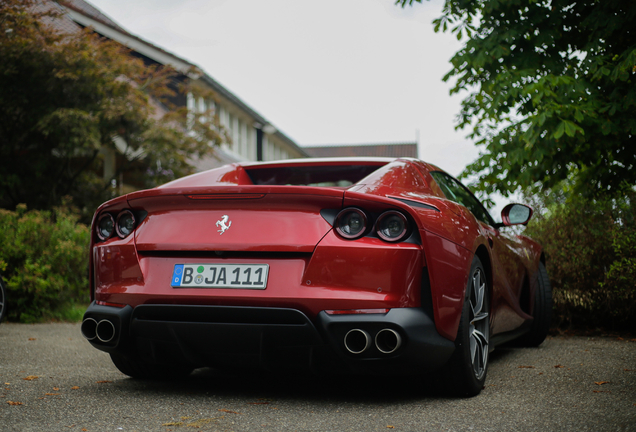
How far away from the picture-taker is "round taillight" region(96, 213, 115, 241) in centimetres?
352

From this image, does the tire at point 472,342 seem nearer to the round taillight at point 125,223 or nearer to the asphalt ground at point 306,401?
the asphalt ground at point 306,401

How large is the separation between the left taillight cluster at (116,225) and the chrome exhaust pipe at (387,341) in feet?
4.68

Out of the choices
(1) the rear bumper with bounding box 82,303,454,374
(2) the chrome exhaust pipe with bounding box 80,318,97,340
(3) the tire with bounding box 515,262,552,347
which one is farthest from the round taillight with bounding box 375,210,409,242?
(3) the tire with bounding box 515,262,552,347

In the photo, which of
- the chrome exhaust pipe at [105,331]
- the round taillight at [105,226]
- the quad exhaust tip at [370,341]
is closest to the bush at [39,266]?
the round taillight at [105,226]

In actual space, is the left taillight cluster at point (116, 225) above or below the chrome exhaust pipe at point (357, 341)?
above

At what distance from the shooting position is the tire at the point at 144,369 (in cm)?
375

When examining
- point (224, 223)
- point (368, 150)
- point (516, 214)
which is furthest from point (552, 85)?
point (368, 150)

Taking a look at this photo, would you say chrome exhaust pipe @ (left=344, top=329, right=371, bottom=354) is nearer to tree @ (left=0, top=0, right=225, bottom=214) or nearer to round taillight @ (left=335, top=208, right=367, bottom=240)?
round taillight @ (left=335, top=208, right=367, bottom=240)

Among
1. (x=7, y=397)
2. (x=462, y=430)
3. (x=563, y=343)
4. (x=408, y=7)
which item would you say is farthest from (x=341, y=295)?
(x=408, y=7)

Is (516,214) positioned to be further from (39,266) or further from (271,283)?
(39,266)

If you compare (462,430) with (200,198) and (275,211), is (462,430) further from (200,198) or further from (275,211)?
(200,198)

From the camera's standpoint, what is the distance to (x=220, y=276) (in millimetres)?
3092

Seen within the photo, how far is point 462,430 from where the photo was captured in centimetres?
271

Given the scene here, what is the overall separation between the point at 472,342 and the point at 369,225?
0.95 metres
